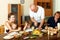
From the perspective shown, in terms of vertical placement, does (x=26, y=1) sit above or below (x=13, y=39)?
above

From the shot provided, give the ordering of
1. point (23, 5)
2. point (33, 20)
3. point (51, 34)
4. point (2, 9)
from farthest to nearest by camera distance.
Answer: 1. point (23, 5)
2. point (2, 9)
3. point (33, 20)
4. point (51, 34)

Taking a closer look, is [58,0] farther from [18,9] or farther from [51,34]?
[51,34]

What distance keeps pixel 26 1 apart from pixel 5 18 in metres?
1.02

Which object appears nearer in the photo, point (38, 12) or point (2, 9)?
point (38, 12)

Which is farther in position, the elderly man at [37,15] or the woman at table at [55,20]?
the woman at table at [55,20]

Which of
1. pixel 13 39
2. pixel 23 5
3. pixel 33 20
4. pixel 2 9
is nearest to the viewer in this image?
pixel 13 39

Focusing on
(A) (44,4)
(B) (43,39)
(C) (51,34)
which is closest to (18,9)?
(A) (44,4)

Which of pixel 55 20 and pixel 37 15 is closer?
pixel 37 15

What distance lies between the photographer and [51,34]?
127 inches

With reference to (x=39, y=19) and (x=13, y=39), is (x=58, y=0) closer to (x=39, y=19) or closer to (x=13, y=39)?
(x=39, y=19)

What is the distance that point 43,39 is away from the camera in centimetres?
281

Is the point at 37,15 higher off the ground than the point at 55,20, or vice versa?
the point at 37,15

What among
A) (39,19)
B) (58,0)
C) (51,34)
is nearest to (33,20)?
(39,19)

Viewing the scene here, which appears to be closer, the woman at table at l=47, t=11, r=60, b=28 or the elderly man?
the elderly man
